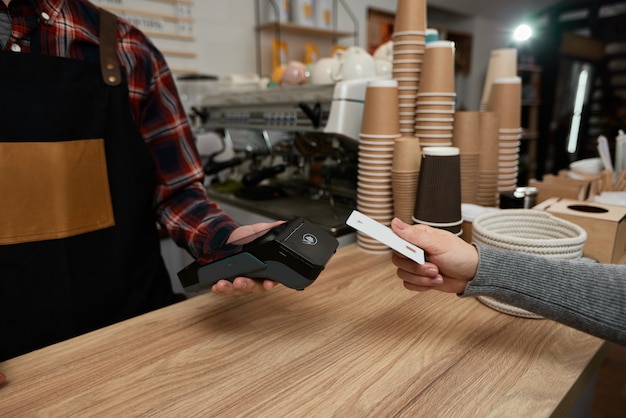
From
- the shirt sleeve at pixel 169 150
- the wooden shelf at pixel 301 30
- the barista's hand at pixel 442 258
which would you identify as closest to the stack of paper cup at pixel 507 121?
the barista's hand at pixel 442 258

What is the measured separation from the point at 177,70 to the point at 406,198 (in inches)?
82.9

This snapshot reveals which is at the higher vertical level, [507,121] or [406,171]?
[507,121]

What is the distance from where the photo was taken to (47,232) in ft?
2.81

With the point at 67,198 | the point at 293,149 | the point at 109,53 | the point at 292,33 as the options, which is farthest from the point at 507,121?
the point at 292,33

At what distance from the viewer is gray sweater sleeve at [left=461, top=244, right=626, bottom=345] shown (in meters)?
0.62

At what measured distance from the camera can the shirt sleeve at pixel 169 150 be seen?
0.98 metres

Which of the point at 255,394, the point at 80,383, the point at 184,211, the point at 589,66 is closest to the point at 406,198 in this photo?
the point at 184,211

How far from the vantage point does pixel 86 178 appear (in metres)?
0.91

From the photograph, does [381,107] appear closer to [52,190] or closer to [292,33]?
[52,190]

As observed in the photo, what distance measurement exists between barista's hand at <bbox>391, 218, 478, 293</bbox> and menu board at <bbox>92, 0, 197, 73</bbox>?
237 centimetres

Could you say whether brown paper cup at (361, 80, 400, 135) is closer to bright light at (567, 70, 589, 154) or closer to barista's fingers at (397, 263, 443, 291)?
barista's fingers at (397, 263, 443, 291)

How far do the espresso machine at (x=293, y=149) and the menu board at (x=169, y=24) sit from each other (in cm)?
67

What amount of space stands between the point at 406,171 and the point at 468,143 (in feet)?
0.82

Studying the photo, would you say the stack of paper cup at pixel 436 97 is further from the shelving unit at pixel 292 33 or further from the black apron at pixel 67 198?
the shelving unit at pixel 292 33
